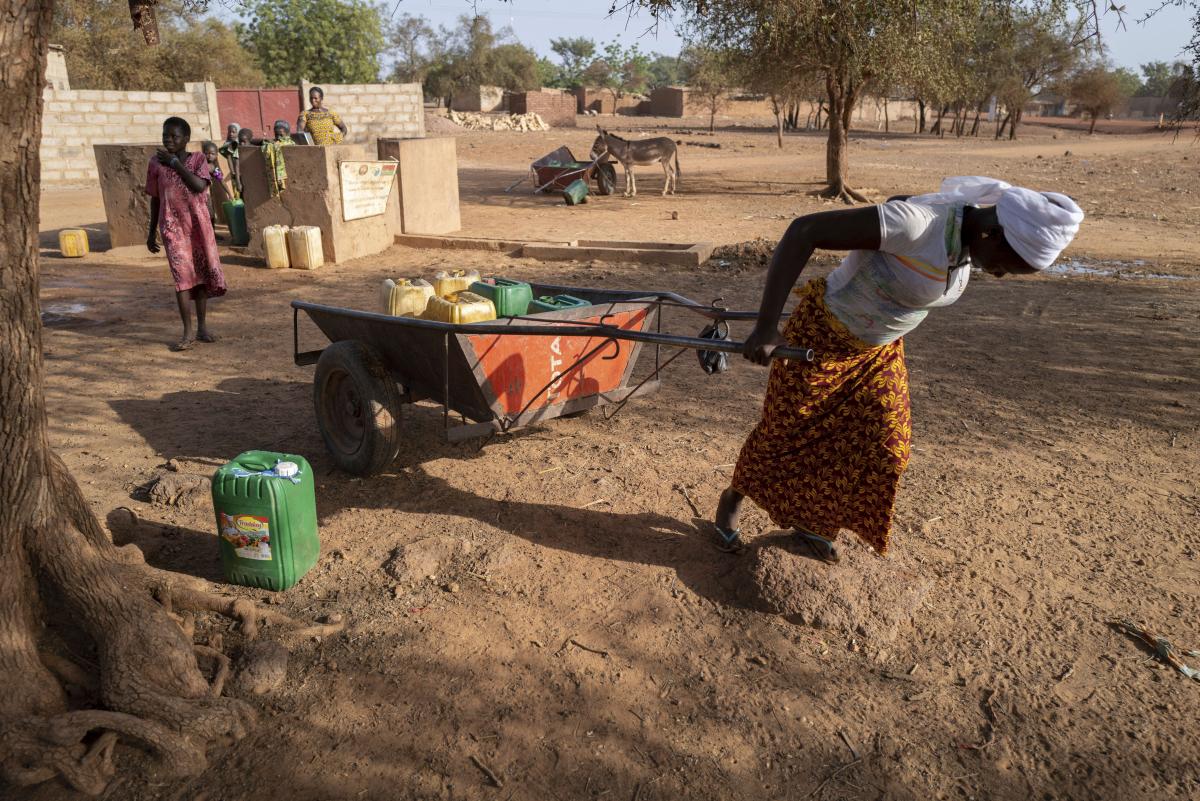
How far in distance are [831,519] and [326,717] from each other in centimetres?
187

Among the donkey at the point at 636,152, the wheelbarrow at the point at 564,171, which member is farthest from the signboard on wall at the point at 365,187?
the donkey at the point at 636,152

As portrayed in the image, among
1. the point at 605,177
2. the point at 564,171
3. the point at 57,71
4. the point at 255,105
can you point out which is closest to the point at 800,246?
the point at 564,171

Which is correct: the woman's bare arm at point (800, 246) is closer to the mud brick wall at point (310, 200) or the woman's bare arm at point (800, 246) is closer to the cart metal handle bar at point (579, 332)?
the cart metal handle bar at point (579, 332)

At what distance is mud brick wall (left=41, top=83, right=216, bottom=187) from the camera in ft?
59.2

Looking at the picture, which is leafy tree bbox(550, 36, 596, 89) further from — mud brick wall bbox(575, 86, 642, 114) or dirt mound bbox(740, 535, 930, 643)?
dirt mound bbox(740, 535, 930, 643)

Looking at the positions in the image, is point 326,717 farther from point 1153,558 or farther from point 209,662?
point 1153,558

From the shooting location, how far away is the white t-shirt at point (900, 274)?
254 centimetres

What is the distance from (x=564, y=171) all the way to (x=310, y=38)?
29828 millimetres

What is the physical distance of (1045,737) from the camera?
2584 millimetres

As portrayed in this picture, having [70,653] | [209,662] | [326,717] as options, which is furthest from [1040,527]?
[70,653]

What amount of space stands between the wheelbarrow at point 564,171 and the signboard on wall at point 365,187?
23.6 feet

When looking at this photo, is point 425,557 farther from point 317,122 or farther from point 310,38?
point 310,38

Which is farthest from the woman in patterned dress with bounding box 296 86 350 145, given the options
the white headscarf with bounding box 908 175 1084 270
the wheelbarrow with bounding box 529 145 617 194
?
the white headscarf with bounding box 908 175 1084 270

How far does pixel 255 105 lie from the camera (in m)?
27.0
